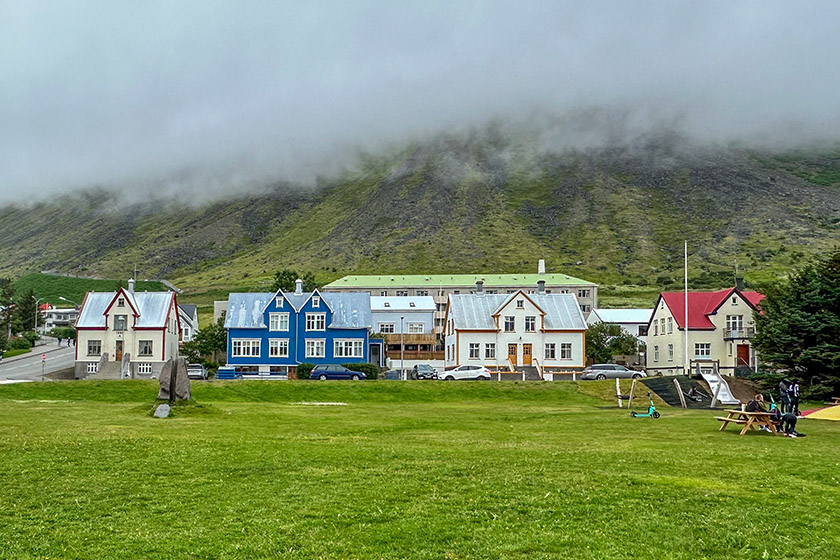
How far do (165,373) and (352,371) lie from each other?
38059 mm

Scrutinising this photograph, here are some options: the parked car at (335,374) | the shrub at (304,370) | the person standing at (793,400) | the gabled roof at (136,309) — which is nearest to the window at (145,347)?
the gabled roof at (136,309)

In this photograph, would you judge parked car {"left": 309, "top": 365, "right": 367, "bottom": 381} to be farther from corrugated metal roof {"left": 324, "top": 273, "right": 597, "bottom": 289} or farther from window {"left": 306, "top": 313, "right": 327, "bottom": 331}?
corrugated metal roof {"left": 324, "top": 273, "right": 597, "bottom": 289}

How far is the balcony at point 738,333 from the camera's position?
8005 cm

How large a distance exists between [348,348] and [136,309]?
2395 centimetres

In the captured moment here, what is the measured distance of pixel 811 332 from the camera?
53.2m

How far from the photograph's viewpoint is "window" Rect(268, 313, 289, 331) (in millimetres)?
85750

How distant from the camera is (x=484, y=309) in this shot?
82.4 m

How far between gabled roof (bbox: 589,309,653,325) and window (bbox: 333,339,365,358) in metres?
50.8

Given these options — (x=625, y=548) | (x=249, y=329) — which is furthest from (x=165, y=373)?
(x=249, y=329)

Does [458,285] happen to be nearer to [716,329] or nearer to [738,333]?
[716,329]

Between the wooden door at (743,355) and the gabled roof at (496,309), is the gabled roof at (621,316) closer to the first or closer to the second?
the gabled roof at (496,309)

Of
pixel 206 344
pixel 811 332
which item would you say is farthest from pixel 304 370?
pixel 811 332

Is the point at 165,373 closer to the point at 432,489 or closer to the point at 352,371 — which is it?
the point at 432,489

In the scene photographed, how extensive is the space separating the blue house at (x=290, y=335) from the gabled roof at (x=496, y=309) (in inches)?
446
